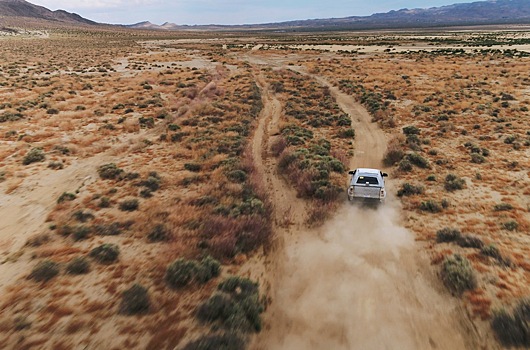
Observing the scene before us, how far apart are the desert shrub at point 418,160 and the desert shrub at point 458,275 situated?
993 centimetres

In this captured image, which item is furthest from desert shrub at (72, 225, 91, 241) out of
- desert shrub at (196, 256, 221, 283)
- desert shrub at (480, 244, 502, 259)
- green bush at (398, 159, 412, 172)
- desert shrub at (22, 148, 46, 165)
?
green bush at (398, 159, 412, 172)

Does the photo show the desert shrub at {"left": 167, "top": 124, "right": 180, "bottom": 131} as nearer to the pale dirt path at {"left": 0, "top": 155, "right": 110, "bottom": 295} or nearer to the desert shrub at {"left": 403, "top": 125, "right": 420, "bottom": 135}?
the pale dirt path at {"left": 0, "top": 155, "right": 110, "bottom": 295}

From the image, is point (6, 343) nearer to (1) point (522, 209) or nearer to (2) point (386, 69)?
(1) point (522, 209)

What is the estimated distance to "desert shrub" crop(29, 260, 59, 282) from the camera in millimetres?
10859

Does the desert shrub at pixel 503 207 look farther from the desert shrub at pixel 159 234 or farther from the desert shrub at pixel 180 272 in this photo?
the desert shrub at pixel 159 234

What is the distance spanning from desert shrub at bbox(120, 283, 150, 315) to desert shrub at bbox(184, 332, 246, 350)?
7.02ft

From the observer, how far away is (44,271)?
36.0 ft

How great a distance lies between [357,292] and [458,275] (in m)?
3.45

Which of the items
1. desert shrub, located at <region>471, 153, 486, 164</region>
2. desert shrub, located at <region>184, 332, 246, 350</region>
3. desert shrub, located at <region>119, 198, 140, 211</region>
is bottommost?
desert shrub, located at <region>471, 153, 486, 164</region>

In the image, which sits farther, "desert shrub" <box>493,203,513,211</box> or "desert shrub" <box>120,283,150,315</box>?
"desert shrub" <box>493,203,513,211</box>

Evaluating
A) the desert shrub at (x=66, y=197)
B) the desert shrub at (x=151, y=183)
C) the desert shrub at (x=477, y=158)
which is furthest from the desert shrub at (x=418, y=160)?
the desert shrub at (x=66, y=197)

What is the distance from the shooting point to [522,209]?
49.8 ft

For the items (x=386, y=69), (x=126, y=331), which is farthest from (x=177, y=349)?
(x=386, y=69)

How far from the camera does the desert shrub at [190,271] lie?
10.8 m
